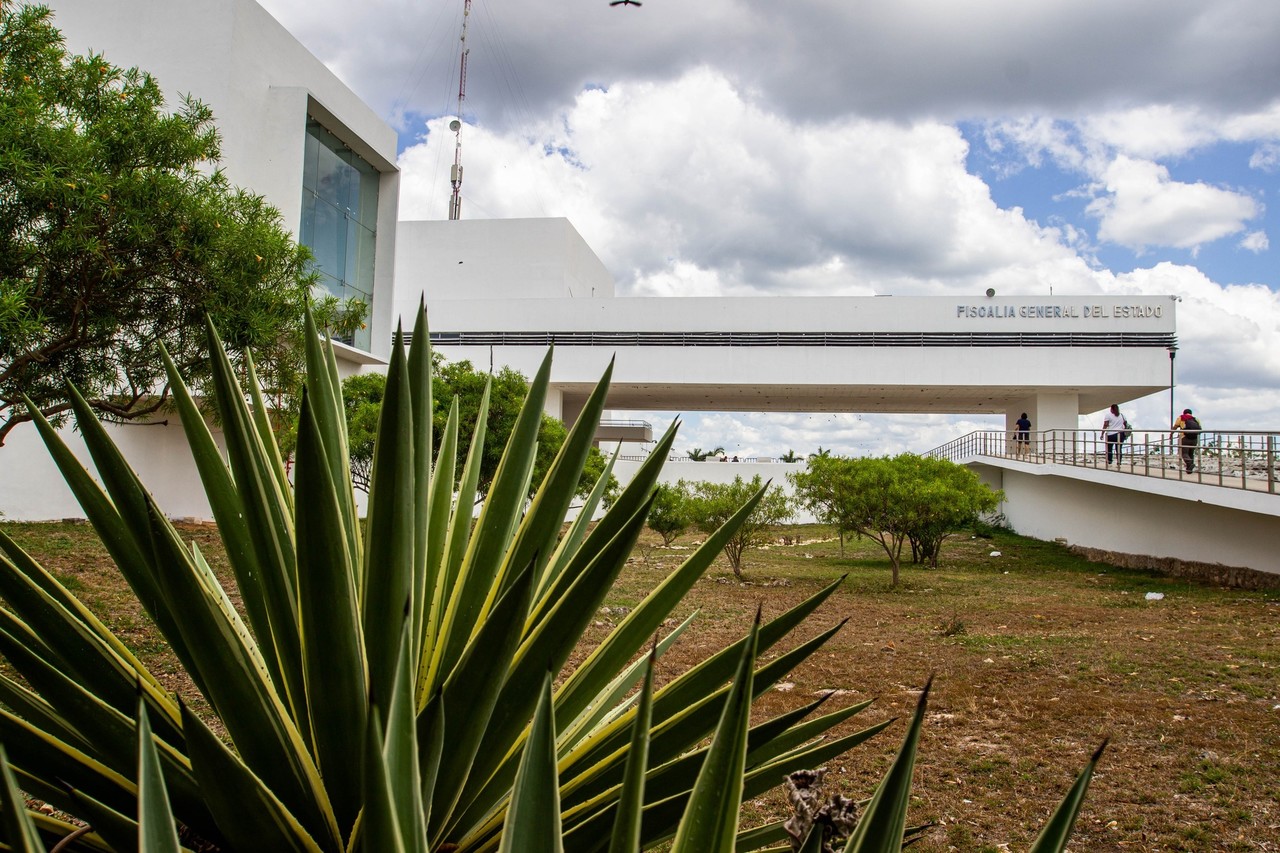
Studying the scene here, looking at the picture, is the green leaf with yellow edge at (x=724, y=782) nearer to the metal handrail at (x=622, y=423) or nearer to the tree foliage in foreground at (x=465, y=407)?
the tree foliage in foreground at (x=465, y=407)

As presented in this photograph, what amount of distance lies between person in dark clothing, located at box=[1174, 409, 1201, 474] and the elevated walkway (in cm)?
14

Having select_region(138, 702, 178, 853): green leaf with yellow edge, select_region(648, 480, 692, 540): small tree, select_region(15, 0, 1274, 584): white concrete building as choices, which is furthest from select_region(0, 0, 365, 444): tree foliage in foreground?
select_region(648, 480, 692, 540): small tree

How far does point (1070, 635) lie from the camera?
9.98 m

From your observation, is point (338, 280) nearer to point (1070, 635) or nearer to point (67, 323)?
point (67, 323)

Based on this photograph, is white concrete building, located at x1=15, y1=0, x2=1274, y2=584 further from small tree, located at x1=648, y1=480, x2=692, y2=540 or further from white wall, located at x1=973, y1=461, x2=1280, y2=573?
small tree, located at x1=648, y1=480, x2=692, y2=540

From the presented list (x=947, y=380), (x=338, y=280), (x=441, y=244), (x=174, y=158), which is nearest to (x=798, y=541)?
(x=947, y=380)

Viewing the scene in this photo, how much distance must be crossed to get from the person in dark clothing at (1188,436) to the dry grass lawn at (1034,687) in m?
2.20

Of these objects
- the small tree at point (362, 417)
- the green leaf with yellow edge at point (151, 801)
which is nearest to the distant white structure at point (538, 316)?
the small tree at point (362, 417)

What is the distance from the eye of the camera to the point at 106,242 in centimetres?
589

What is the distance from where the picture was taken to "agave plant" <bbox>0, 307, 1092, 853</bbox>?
854mm

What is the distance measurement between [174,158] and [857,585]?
12408mm

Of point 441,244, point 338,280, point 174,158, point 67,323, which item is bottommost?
point 67,323

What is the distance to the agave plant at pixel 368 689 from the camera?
2.80ft

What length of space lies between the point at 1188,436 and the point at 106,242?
18.6 m
